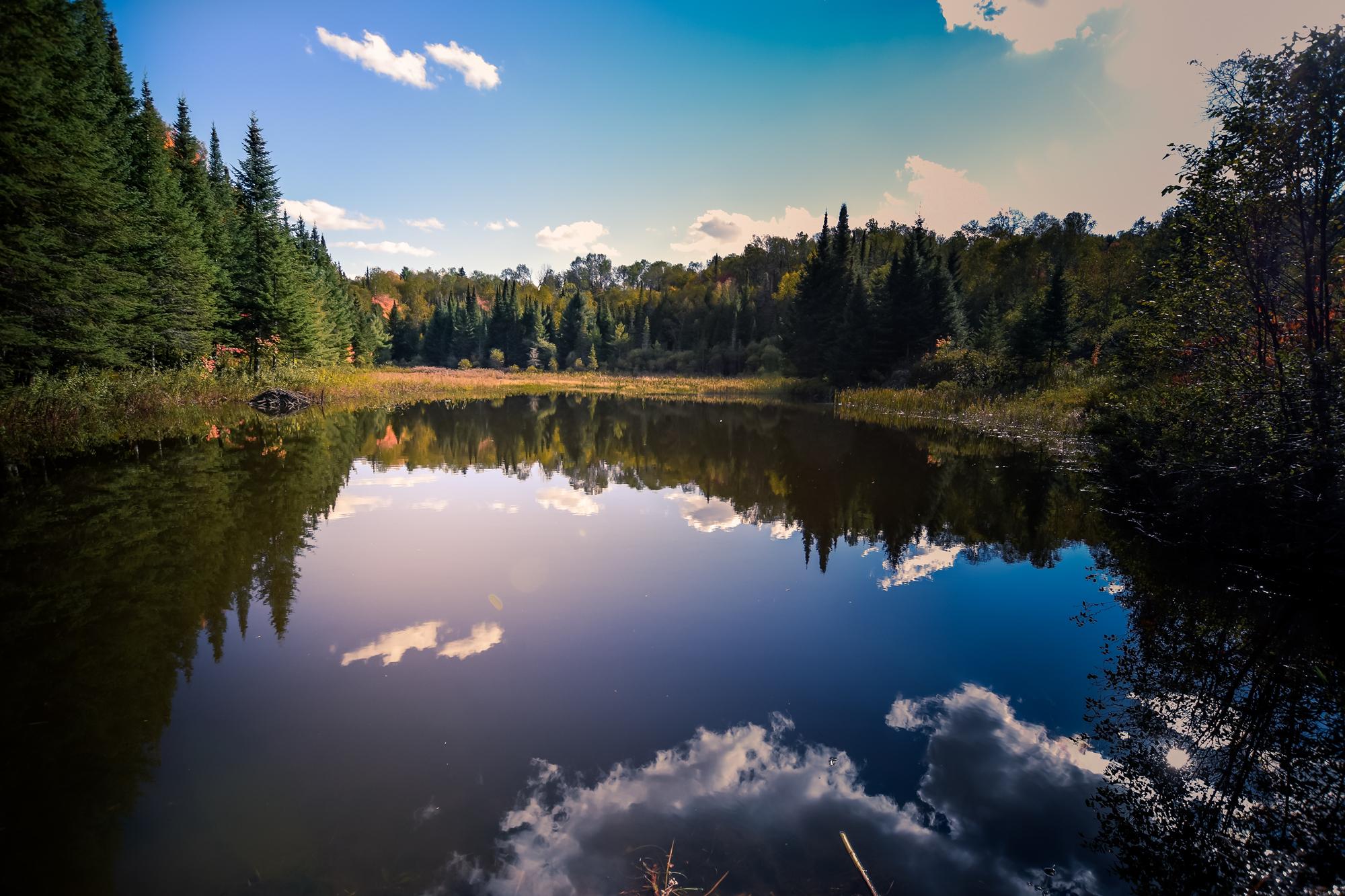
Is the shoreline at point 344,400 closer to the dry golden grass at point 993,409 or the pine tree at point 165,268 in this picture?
the dry golden grass at point 993,409

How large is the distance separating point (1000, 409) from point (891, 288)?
17.4 meters

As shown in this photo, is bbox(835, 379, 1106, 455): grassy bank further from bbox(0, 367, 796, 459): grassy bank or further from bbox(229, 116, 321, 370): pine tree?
bbox(229, 116, 321, 370): pine tree

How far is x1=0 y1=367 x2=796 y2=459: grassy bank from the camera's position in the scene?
44.3 ft

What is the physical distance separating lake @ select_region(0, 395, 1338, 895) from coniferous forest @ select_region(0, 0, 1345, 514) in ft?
9.99

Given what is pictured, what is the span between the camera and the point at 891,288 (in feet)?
140

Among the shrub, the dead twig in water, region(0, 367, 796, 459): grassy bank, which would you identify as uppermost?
the shrub

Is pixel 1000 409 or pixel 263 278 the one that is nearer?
pixel 1000 409

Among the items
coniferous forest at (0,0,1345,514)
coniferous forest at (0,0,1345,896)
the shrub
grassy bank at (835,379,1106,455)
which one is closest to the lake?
coniferous forest at (0,0,1345,896)

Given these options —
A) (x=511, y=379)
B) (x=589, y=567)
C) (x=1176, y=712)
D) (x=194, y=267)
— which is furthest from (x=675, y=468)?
(x=511, y=379)

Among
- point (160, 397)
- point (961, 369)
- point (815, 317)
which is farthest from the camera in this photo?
point (815, 317)

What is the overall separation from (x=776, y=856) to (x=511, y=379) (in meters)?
62.6

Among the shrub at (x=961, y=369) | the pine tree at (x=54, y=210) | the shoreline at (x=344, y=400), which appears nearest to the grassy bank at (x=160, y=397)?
the shoreline at (x=344, y=400)

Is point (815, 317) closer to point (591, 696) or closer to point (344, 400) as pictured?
point (344, 400)

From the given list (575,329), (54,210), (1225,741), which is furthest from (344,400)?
(575,329)
